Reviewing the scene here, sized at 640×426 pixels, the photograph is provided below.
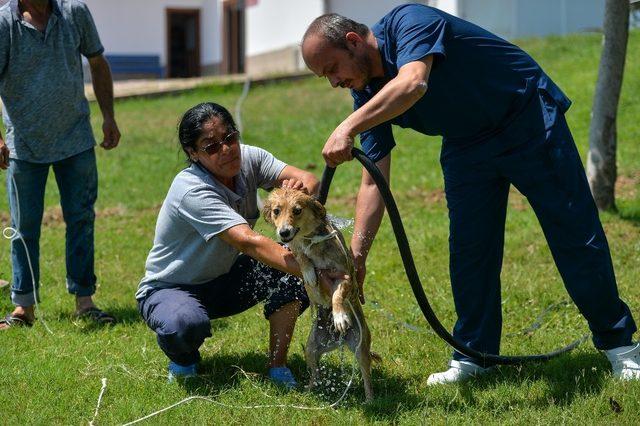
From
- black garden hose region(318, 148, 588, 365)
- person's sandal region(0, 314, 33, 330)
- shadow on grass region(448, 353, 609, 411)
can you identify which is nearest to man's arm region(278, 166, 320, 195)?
black garden hose region(318, 148, 588, 365)

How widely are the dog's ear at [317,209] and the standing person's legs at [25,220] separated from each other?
2537mm

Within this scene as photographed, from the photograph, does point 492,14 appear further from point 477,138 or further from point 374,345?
point 477,138

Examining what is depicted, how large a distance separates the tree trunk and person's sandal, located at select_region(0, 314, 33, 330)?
17.3ft

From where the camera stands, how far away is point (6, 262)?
7.63 meters

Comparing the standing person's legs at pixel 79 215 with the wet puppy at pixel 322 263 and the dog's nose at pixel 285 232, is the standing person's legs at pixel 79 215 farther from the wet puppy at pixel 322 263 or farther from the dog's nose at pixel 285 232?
the dog's nose at pixel 285 232

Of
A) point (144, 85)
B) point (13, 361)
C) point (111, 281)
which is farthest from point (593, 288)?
point (144, 85)

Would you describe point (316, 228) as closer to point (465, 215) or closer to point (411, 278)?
point (411, 278)

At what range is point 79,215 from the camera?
235 inches

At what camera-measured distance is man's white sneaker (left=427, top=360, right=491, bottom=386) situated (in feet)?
15.3

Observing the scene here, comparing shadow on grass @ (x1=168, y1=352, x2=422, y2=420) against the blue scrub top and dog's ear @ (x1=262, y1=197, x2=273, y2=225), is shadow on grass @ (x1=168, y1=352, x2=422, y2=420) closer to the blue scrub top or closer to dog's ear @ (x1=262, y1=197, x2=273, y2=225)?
dog's ear @ (x1=262, y1=197, x2=273, y2=225)

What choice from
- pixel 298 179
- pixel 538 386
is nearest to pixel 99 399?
pixel 298 179

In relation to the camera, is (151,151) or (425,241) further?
(151,151)

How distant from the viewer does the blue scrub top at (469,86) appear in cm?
410

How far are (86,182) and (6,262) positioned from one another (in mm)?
2155
